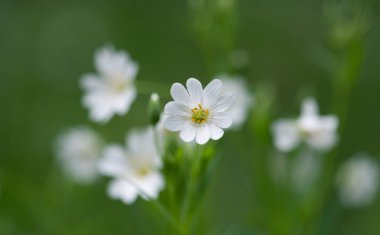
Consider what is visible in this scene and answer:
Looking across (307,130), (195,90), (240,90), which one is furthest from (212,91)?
(240,90)

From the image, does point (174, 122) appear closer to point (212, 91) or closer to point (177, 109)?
→ point (177, 109)

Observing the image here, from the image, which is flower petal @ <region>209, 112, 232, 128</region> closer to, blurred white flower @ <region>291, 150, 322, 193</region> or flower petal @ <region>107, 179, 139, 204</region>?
flower petal @ <region>107, 179, 139, 204</region>

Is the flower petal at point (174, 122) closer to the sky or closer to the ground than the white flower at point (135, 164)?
closer to the ground

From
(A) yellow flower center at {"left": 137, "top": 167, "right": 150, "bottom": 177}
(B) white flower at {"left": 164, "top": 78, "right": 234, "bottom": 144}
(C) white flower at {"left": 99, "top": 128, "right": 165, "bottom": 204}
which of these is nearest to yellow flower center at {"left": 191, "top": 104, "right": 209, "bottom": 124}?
(B) white flower at {"left": 164, "top": 78, "right": 234, "bottom": 144}

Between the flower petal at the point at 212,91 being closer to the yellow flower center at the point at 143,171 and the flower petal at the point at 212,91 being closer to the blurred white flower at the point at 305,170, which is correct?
the yellow flower center at the point at 143,171

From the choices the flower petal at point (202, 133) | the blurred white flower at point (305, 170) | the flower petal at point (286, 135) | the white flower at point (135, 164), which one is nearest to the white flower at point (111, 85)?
the white flower at point (135, 164)

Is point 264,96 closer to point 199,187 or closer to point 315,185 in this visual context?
point 315,185
